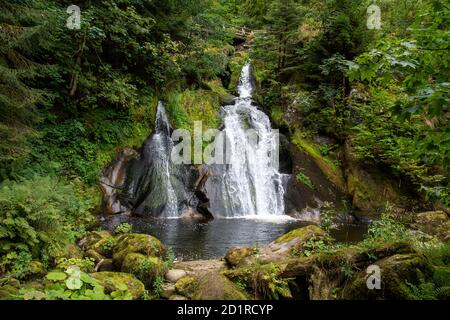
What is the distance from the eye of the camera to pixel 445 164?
3.23 metres

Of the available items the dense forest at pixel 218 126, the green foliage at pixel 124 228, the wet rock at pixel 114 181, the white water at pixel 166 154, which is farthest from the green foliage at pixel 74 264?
the white water at pixel 166 154

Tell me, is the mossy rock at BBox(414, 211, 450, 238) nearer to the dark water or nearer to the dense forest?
the dense forest

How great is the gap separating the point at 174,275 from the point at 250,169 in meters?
9.65

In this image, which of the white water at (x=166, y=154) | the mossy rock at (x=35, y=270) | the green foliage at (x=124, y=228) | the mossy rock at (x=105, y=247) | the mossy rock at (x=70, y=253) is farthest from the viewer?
the white water at (x=166, y=154)

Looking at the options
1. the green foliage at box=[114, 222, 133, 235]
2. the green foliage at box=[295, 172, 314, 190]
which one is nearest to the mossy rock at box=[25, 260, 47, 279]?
the green foliage at box=[114, 222, 133, 235]

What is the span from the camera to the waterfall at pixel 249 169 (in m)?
13.7

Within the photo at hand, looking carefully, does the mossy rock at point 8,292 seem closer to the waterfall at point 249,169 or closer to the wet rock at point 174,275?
the wet rock at point 174,275

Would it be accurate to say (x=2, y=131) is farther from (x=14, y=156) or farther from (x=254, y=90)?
(x=254, y=90)

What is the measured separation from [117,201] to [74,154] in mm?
2193

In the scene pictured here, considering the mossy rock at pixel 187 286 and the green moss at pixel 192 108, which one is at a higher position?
the green moss at pixel 192 108

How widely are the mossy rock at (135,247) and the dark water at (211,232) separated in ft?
5.55

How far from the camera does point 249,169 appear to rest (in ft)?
A: 48.8

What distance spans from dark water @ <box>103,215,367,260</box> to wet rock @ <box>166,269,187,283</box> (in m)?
2.28
